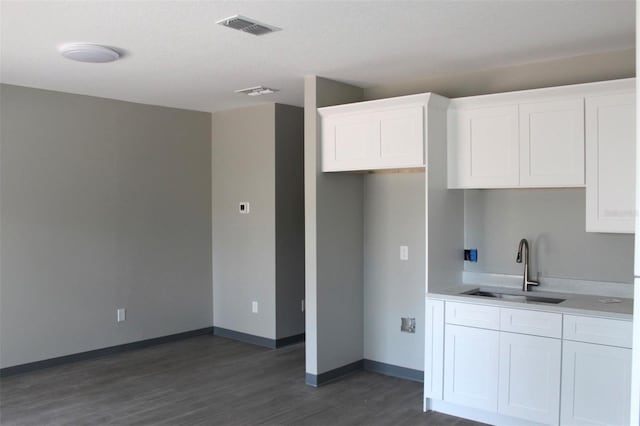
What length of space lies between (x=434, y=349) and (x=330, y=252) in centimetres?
117

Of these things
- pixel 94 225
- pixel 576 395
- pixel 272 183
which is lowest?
pixel 576 395

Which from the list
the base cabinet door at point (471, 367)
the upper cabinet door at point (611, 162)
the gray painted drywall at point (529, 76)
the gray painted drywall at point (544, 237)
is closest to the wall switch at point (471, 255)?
the gray painted drywall at point (544, 237)

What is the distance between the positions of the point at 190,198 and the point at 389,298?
259 centimetres

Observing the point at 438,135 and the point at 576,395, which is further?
the point at 438,135

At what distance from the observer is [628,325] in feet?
10.7

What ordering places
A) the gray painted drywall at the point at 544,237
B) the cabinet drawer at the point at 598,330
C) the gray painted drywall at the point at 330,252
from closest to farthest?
the cabinet drawer at the point at 598,330
the gray painted drywall at the point at 544,237
the gray painted drywall at the point at 330,252

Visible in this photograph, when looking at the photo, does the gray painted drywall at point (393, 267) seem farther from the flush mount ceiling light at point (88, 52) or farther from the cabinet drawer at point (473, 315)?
the flush mount ceiling light at point (88, 52)

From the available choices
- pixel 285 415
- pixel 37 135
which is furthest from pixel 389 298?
pixel 37 135

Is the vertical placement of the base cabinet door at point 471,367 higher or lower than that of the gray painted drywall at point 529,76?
lower

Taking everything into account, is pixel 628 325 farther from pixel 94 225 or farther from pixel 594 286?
pixel 94 225

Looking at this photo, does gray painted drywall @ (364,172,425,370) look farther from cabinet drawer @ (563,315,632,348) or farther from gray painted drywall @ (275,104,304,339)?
cabinet drawer @ (563,315,632,348)

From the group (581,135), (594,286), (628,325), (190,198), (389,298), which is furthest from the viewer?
(190,198)

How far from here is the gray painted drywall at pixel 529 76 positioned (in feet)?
12.4

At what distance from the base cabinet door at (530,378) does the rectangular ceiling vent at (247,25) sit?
2394mm
